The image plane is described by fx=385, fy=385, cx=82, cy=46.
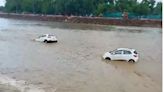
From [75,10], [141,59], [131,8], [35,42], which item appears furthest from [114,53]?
[75,10]

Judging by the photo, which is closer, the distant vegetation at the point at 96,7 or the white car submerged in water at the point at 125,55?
the white car submerged in water at the point at 125,55

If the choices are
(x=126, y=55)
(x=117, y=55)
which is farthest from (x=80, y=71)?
(x=126, y=55)

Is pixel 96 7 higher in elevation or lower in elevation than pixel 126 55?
lower

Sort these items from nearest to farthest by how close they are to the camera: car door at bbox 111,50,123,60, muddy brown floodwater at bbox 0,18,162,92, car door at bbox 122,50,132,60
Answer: muddy brown floodwater at bbox 0,18,162,92
car door at bbox 122,50,132,60
car door at bbox 111,50,123,60

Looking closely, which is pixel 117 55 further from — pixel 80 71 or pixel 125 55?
pixel 80 71

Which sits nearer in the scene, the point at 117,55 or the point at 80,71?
the point at 80,71

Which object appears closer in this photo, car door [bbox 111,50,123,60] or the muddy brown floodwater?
the muddy brown floodwater

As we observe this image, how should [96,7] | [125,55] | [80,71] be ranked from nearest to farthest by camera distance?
[80,71] < [125,55] < [96,7]

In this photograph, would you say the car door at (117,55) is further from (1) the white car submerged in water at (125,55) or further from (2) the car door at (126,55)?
(2) the car door at (126,55)

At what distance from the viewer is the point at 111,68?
31141 mm

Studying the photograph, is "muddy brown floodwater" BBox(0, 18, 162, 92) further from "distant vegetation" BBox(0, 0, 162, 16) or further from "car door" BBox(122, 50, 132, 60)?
"distant vegetation" BBox(0, 0, 162, 16)

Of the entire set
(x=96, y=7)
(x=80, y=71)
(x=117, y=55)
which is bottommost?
(x=96, y=7)

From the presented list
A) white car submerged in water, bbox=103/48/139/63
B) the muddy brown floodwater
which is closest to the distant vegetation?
the muddy brown floodwater

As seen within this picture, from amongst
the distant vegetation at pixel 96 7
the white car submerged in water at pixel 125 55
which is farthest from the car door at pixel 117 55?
the distant vegetation at pixel 96 7
